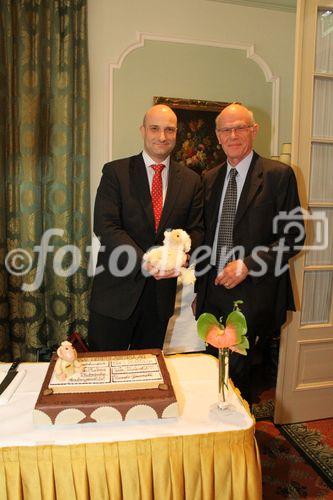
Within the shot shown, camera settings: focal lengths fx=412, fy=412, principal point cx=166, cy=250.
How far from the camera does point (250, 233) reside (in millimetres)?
2053

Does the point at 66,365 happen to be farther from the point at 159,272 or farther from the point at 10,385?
the point at 159,272

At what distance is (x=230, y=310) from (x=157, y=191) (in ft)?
2.36

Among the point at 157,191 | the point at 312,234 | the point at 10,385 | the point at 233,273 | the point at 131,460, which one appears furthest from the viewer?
the point at 312,234

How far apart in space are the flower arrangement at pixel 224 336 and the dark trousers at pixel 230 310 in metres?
0.82

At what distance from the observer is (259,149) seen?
12.1 ft

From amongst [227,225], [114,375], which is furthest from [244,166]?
[114,375]

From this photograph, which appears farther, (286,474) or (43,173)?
(43,173)

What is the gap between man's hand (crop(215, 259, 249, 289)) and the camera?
6.48ft

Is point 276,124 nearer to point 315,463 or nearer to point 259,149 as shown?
point 259,149

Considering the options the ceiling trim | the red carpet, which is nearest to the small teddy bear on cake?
the red carpet

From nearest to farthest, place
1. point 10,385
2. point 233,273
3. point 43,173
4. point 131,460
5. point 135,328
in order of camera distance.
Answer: point 131,460 → point 10,385 → point 233,273 → point 135,328 → point 43,173

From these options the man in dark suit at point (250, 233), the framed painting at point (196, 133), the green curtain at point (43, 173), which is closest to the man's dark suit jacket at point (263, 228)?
the man in dark suit at point (250, 233)

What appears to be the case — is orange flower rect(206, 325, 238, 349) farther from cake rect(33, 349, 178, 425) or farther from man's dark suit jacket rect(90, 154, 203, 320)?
man's dark suit jacket rect(90, 154, 203, 320)

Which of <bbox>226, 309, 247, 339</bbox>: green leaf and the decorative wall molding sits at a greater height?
the decorative wall molding
